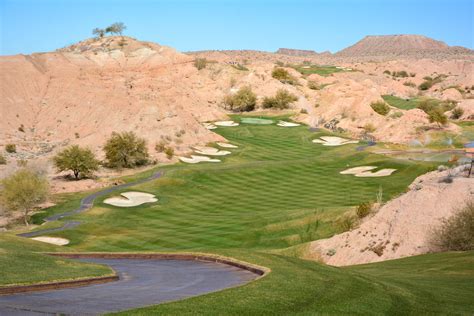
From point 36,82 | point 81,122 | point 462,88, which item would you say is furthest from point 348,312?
point 462,88

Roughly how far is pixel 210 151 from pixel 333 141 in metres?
24.1

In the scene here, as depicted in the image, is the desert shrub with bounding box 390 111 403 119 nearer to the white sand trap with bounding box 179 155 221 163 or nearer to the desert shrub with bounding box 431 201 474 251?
the white sand trap with bounding box 179 155 221 163

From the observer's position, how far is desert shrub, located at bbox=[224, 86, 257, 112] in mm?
150012

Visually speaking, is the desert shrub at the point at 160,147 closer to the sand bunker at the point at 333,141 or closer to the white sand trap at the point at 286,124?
the sand bunker at the point at 333,141

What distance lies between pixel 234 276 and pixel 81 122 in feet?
297

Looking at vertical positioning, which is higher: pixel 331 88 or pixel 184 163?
pixel 331 88

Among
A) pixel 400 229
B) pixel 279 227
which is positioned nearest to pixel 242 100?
pixel 279 227

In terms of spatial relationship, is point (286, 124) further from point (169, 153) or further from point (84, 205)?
point (84, 205)

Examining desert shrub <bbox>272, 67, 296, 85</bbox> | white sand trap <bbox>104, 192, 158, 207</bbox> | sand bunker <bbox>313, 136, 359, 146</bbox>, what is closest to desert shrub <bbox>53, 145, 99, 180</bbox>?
white sand trap <bbox>104, 192, 158, 207</bbox>

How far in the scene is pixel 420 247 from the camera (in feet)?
118

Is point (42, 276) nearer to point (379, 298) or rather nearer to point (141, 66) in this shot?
point (379, 298)

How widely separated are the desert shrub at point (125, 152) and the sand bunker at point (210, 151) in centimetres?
1176

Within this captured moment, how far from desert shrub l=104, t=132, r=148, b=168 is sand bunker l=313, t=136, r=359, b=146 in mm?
34637

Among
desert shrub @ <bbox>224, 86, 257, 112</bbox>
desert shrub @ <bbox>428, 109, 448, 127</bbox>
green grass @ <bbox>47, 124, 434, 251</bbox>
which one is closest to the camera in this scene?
green grass @ <bbox>47, 124, 434, 251</bbox>
